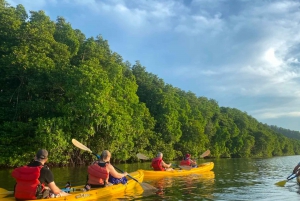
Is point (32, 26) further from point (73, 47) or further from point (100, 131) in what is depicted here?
point (100, 131)

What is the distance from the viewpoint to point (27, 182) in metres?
6.62

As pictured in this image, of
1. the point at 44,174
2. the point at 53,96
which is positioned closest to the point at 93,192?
the point at 44,174

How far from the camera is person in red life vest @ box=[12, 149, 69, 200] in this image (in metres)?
6.43

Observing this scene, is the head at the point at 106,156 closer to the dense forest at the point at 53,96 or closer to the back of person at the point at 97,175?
the back of person at the point at 97,175

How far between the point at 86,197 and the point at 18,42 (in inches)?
714

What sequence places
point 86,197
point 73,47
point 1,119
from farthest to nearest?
point 73,47 → point 1,119 → point 86,197

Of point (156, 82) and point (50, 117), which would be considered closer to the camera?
point (50, 117)

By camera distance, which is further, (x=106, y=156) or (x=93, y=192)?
(x=106, y=156)

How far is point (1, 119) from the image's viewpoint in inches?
851

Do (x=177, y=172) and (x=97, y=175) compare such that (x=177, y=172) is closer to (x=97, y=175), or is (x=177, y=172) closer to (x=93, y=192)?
(x=97, y=175)

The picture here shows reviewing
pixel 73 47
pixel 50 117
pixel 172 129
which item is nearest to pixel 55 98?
pixel 50 117

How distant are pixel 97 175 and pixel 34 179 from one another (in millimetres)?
2484

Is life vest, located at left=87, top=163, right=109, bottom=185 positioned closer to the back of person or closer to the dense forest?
the back of person

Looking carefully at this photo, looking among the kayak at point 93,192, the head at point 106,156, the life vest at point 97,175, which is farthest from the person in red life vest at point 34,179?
the head at point 106,156
